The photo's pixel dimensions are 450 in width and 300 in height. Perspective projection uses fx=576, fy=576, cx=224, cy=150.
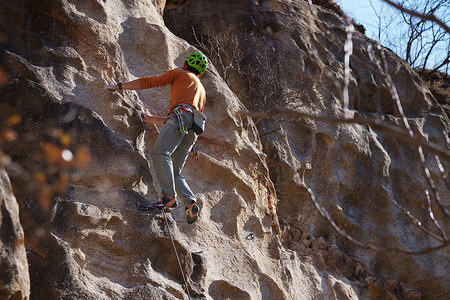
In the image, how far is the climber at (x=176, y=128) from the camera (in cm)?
525

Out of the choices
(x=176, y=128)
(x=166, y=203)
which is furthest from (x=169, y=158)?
(x=166, y=203)

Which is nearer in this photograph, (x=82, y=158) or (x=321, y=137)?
(x=82, y=158)

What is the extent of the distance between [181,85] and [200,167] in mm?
1109

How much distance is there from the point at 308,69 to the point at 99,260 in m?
5.50

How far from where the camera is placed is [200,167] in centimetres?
630

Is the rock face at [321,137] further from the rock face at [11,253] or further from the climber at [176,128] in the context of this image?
the rock face at [11,253]

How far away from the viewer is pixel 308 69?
9.25 meters

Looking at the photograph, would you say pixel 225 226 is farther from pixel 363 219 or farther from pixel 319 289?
pixel 363 219

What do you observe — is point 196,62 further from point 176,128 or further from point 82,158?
point 82,158

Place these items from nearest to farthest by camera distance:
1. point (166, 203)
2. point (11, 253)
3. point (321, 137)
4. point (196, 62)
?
point (11, 253) < point (166, 203) < point (196, 62) < point (321, 137)

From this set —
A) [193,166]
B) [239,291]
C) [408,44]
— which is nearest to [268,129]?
[193,166]

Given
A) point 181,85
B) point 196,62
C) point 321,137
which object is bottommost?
point 321,137

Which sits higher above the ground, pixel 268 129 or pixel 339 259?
pixel 268 129

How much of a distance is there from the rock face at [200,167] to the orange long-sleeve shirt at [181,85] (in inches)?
17.0
